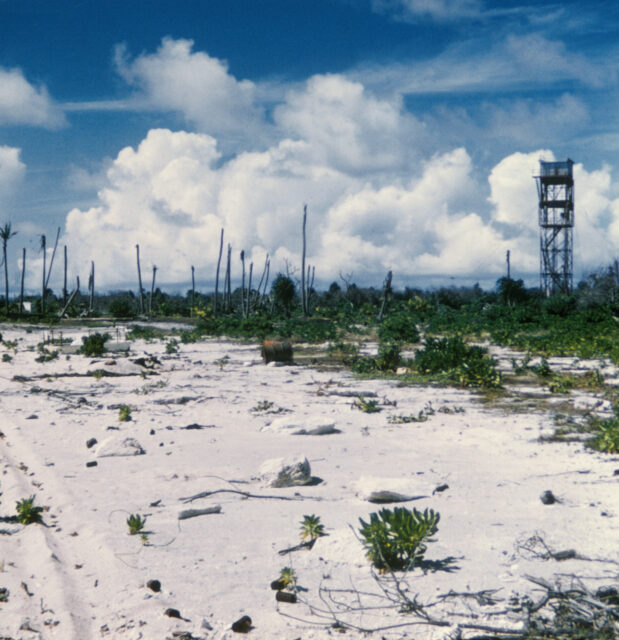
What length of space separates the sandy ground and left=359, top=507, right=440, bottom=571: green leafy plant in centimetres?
9

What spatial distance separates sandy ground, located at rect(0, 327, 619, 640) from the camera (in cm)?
309

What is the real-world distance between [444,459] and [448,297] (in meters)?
51.9

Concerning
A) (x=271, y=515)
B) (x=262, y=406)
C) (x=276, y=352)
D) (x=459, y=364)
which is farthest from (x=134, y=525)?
(x=276, y=352)

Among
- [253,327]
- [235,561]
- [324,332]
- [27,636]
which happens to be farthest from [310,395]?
[253,327]

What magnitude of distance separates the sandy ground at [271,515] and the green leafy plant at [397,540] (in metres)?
0.09

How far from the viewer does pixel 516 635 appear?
2648 millimetres

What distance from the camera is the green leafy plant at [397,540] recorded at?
3.45 m

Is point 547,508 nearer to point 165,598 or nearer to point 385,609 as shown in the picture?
point 385,609

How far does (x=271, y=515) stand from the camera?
4480mm

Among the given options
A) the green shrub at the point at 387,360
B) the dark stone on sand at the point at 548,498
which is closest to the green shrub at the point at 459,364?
the green shrub at the point at 387,360

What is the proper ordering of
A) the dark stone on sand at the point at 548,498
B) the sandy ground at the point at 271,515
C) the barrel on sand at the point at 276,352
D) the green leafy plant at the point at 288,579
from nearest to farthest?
the sandy ground at the point at 271,515 < the green leafy plant at the point at 288,579 < the dark stone on sand at the point at 548,498 < the barrel on sand at the point at 276,352

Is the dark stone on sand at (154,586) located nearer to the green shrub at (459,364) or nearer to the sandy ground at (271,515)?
the sandy ground at (271,515)

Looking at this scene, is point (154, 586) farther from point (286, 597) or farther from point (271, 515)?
point (271, 515)

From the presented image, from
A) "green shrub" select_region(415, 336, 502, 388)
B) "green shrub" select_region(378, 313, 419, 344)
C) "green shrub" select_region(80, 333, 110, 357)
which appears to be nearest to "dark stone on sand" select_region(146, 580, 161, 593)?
"green shrub" select_region(415, 336, 502, 388)
